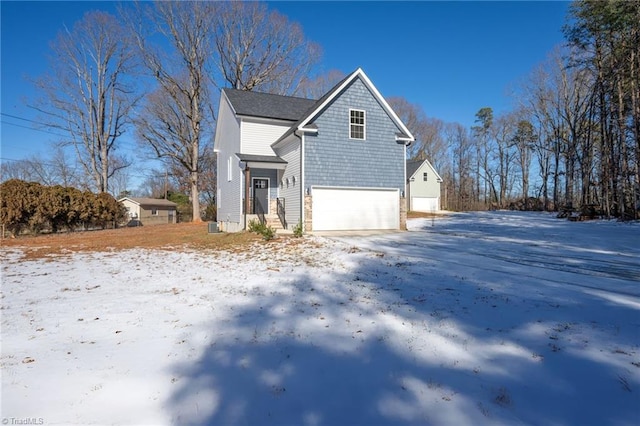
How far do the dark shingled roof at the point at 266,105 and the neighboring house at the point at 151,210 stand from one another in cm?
2264

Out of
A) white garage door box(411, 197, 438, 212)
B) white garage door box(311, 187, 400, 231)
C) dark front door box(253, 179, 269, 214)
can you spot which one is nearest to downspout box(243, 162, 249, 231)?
dark front door box(253, 179, 269, 214)

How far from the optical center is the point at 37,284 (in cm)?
641

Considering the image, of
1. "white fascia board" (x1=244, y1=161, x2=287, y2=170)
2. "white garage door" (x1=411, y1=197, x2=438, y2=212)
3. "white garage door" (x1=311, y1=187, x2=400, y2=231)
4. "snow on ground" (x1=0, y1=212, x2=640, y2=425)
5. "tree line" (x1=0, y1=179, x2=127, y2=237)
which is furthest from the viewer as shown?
"white garage door" (x1=411, y1=197, x2=438, y2=212)

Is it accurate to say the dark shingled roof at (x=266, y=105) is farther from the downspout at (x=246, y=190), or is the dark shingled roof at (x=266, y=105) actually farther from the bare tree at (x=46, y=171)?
the bare tree at (x=46, y=171)

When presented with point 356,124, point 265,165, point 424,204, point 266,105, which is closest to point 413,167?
point 424,204

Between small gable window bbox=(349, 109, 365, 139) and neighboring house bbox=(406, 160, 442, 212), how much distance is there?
24.2 metres

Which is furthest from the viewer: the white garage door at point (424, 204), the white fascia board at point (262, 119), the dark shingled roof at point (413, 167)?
the white garage door at point (424, 204)

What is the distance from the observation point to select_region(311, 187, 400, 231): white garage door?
1455 centimetres

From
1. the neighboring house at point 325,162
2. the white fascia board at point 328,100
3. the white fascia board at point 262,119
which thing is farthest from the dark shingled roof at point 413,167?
the white fascia board at point 328,100

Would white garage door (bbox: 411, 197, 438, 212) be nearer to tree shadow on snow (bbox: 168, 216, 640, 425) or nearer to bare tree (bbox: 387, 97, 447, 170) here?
bare tree (bbox: 387, 97, 447, 170)

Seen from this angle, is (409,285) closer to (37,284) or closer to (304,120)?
(37,284)

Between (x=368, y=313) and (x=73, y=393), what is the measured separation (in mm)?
3277

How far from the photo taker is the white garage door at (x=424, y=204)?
3950cm
